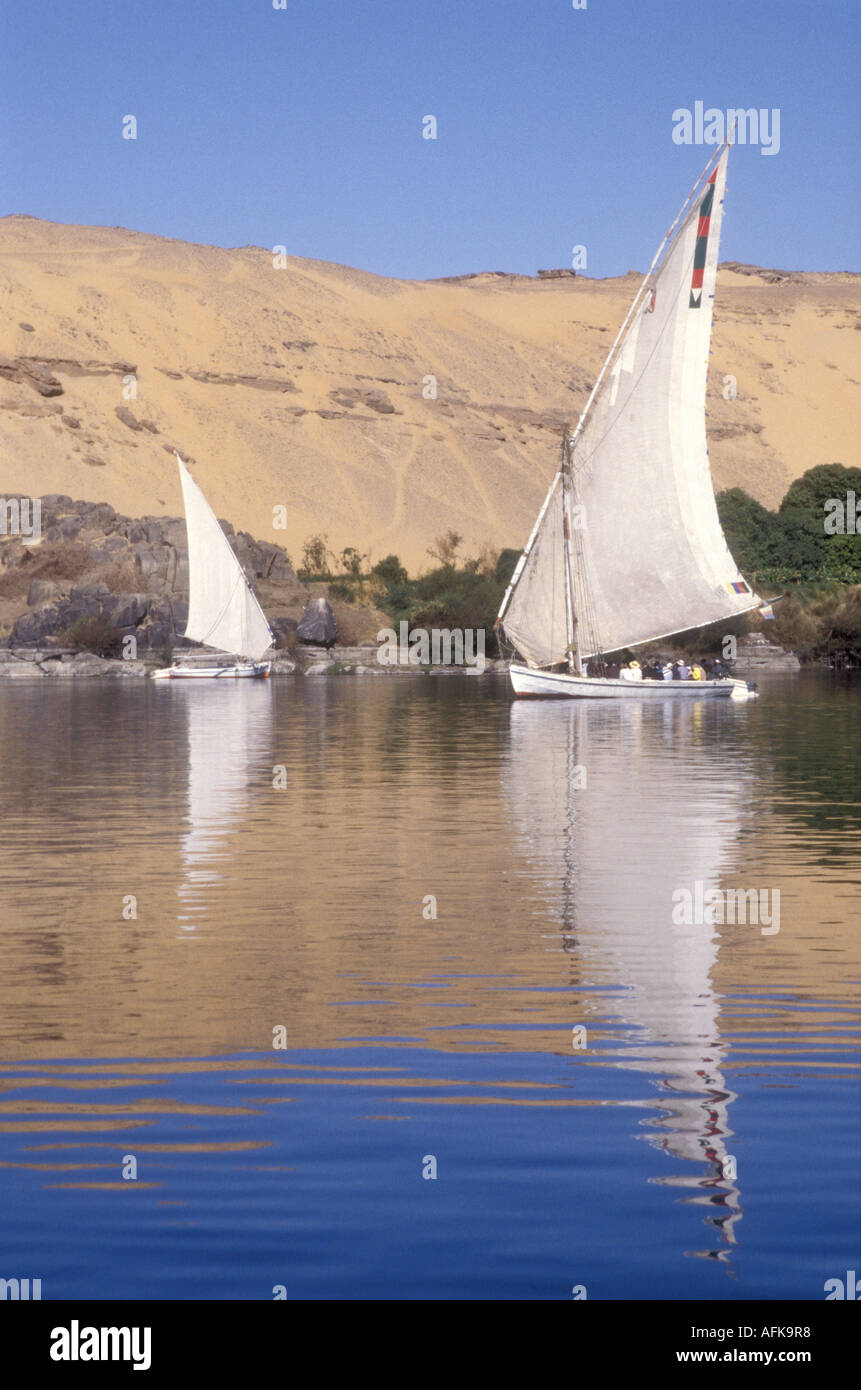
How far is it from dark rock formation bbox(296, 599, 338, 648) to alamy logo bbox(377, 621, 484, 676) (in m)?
2.36

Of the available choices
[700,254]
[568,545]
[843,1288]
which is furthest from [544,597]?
[843,1288]

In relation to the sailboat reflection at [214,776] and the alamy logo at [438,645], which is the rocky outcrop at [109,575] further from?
the sailboat reflection at [214,776]

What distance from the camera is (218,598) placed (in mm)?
78438

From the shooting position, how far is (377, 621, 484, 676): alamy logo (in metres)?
85.5

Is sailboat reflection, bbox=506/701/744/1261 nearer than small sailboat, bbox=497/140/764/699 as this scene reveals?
Yes

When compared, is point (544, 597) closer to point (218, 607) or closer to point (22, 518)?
point (218, 607)

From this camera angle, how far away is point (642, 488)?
51.8 metres

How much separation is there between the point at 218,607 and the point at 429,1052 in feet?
227

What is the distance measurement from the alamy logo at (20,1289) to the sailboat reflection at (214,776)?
23.3 feet

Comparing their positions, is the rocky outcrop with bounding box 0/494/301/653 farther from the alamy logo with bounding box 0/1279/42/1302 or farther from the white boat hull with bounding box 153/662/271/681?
the alamy logo with bounding box 0/1279/42/1302

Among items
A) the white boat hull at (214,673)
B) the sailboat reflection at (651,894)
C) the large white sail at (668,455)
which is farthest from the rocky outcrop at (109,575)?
the sailboat reflection at (651,894)

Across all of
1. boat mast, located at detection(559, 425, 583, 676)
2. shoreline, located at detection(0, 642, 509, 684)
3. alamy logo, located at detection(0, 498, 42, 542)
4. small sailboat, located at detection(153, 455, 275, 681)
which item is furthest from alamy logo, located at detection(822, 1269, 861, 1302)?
alamy logo, located at detection(0, 498, 42, 542)

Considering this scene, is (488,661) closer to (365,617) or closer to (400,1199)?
(365,617)
